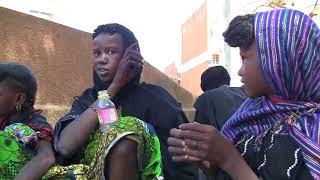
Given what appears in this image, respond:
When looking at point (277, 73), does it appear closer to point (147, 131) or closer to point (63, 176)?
point (147, 131)

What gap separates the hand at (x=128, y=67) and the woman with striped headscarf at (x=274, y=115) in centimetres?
117

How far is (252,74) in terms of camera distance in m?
1.88

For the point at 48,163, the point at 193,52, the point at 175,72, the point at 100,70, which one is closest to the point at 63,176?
the point at 48,163

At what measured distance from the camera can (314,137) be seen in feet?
5.71

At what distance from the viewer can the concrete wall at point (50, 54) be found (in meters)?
5.52

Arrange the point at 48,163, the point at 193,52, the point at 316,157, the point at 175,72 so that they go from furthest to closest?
1. the point at 175,72
2. the point at 193,52
3. the point at 48,163
4. the point at 316,157

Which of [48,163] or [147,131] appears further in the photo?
[48,163]

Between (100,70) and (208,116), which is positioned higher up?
(100,70)

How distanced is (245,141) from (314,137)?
0.28 meters

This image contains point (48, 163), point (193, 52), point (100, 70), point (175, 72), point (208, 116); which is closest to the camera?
→ point (48, 163)

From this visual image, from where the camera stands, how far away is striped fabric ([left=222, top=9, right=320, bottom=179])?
177 centimetres

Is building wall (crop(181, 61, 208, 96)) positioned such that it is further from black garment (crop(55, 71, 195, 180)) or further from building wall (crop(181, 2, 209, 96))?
black garment (crop(55, 71, 195, 180))

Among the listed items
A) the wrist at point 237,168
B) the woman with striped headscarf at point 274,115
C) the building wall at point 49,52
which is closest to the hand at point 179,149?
the woman with striped headscarf at point 274,115

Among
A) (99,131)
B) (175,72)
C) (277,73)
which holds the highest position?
(277,73)
